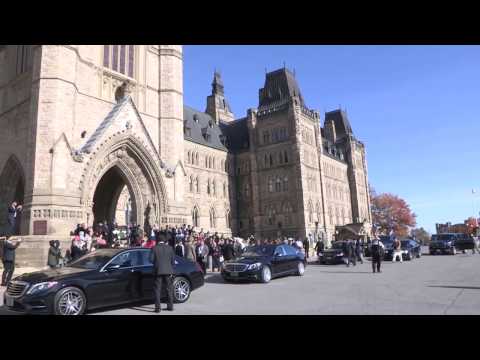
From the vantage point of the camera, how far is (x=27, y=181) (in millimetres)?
19656

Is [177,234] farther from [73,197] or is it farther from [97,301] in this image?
[97,301]

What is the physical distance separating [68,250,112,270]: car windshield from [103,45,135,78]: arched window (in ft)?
59.7

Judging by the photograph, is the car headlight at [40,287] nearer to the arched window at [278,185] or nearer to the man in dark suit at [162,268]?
the man in dark suit at [162,268]

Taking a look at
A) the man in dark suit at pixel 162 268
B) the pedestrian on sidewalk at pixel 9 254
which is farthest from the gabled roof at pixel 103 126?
the man in dark suit at pixel 162 268

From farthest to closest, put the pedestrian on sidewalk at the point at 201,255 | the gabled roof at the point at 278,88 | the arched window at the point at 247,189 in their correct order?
the gabled roof at the point at 278,88
the arched window at the point at 247,189
the pedestrian on sidewalk at the point at 201,255

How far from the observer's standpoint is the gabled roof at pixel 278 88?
194 ft

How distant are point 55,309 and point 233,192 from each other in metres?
49.0

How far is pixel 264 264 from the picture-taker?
14586mm

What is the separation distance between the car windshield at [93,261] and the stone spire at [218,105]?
200 feet

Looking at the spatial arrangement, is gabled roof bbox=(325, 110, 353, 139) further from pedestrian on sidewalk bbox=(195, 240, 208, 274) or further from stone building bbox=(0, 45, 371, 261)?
pedestrian on sidewalk bbox=(195, 240, 208, 274)

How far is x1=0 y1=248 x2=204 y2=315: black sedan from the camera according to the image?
25.6 ft

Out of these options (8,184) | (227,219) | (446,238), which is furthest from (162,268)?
(227,219)
